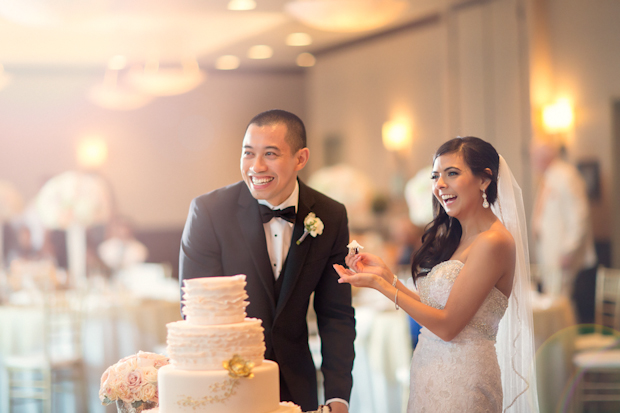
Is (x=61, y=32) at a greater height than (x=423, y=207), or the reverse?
(x=61, y=32)

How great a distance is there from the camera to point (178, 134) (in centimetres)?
1271

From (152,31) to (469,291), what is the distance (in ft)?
31.3

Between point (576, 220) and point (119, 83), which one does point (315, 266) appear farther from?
point (119, 83)

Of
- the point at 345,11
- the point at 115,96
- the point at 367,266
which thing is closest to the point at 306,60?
the point at 115,96

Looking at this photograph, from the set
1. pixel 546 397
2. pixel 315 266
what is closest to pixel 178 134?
pixel 546 397

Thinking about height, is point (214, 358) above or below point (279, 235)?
below

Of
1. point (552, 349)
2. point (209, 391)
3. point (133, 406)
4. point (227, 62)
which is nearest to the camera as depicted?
point (209, 391)

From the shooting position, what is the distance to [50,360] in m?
6.18

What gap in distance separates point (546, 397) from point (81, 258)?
877 centimetres

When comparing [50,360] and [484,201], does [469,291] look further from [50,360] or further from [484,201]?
[50,360]

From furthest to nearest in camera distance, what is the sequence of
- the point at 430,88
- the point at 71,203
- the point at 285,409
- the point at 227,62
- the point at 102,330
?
the point at 227,62 → the point at 430,88 → the point at 71,203 → the point at 102,330 → the point at 285,409

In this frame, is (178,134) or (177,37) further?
(178,134)

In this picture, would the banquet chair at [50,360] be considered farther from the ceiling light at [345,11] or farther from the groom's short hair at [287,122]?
the groom's short hair at [287,122]

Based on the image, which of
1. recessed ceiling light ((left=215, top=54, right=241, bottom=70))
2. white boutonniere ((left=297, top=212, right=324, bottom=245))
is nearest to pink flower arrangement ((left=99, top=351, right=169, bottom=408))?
white boutonniere ((left=297, top=212, right=324, bottom=245))
